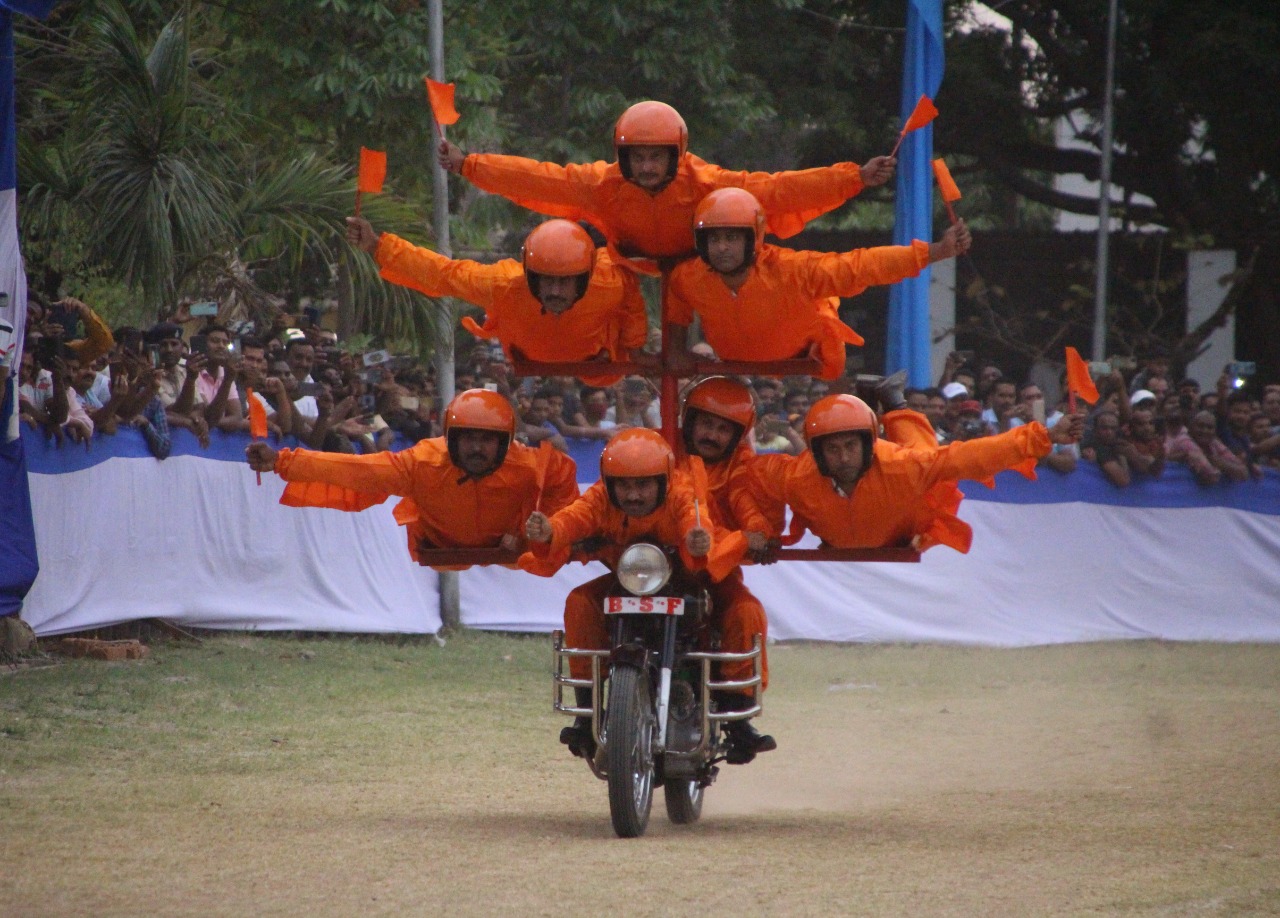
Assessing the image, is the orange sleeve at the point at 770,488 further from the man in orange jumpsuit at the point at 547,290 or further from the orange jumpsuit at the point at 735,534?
the man in orange jumpsuit at the point at 547,290

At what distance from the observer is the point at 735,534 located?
735 centimetres

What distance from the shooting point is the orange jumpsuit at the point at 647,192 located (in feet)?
25.0

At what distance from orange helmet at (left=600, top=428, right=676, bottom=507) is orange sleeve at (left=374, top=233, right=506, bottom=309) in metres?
1.07

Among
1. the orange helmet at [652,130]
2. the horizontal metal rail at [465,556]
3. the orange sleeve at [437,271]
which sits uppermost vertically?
the orange helmet at [652,130]

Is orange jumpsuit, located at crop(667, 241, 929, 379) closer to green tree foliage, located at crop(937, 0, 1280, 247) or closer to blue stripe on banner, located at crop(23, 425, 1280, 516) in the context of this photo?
blue stripe on banner, located at crop(23, 425, 1280, 516)

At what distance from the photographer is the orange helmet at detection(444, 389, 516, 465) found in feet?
24.4

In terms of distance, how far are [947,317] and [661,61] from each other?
5604 millimetres

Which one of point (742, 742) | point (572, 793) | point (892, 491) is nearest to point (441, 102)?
point (892, 491)

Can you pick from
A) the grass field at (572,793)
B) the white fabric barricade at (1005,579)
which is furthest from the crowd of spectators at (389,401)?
→ the grass field at (572,793)

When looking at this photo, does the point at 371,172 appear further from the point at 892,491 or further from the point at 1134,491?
the point at 1134,491

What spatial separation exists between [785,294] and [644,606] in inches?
60.5

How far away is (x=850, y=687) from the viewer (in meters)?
12.8

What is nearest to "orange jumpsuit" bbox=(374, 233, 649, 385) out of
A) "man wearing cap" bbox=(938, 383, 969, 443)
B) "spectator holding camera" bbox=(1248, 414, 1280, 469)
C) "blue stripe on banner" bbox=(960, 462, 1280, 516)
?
"man wearing cap" bbox=(938, 383, 969, 443)

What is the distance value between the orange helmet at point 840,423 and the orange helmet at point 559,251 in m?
1.19
